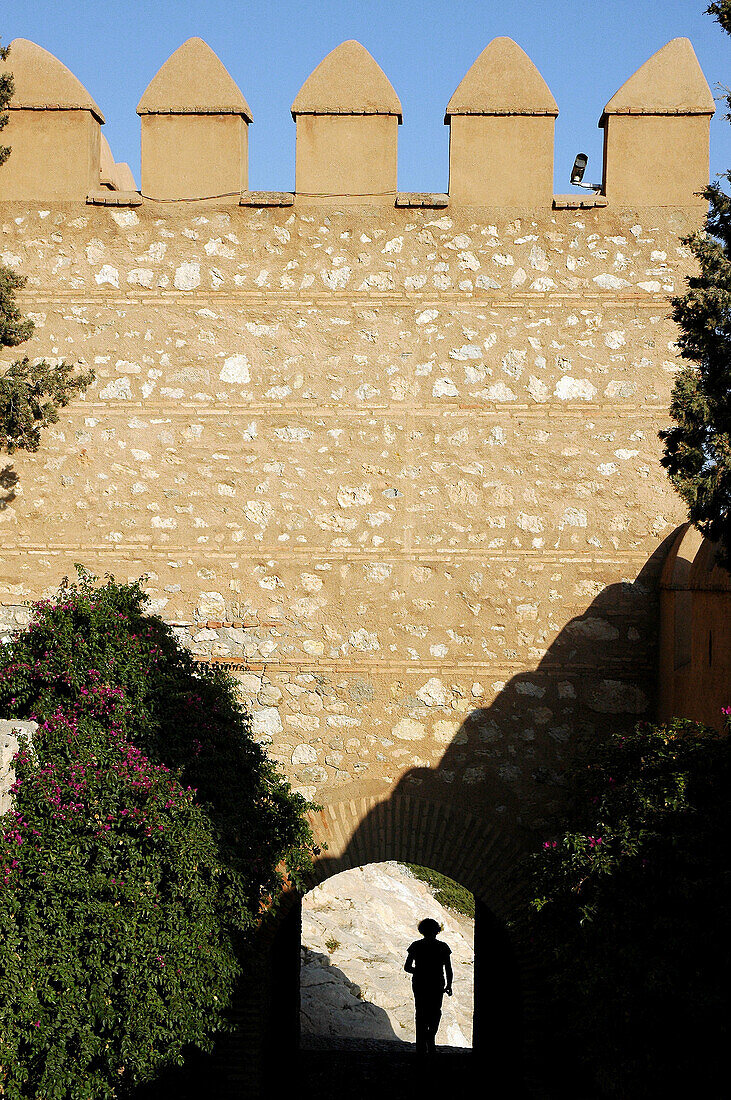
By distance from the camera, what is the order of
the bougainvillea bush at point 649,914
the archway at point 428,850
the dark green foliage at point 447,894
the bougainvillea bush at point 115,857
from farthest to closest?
the dark green foliage at point 447,894
the archway at point 428,850
the bougainvillea bush at point 115,857
the bougainvillea bush at point 649,914

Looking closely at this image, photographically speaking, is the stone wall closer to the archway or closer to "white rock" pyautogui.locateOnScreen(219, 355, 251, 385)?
"white rock" pyautogui.locateOnScreen(219, 355, 251, 385)

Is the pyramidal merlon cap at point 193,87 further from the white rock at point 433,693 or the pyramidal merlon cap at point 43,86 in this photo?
the white rock at point 433,693

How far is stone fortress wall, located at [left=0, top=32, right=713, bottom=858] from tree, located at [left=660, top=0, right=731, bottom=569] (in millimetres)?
1800

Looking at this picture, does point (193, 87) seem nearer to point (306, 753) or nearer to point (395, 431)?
point (395, 431)

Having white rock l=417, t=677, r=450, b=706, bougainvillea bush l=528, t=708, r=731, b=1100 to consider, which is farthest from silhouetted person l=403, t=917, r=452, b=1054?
bougainvillea bush l=528, t=708, r=731, b=1100

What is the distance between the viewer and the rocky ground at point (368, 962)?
1177 centimetres

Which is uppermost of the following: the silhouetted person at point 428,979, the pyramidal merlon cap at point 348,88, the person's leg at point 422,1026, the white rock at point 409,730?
the pyramidal merlon cap at point 348,88

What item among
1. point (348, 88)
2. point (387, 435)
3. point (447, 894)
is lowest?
point (447, 894)

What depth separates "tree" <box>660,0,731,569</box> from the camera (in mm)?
4910

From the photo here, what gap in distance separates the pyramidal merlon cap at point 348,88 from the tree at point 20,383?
193cm

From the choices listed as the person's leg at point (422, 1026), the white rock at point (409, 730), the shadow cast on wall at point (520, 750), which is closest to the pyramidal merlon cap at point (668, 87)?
the shadow cast on wall at point (520, 750)

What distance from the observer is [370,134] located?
23.4ft

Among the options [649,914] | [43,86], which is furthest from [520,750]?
[43,86]

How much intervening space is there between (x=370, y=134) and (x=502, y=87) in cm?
93
